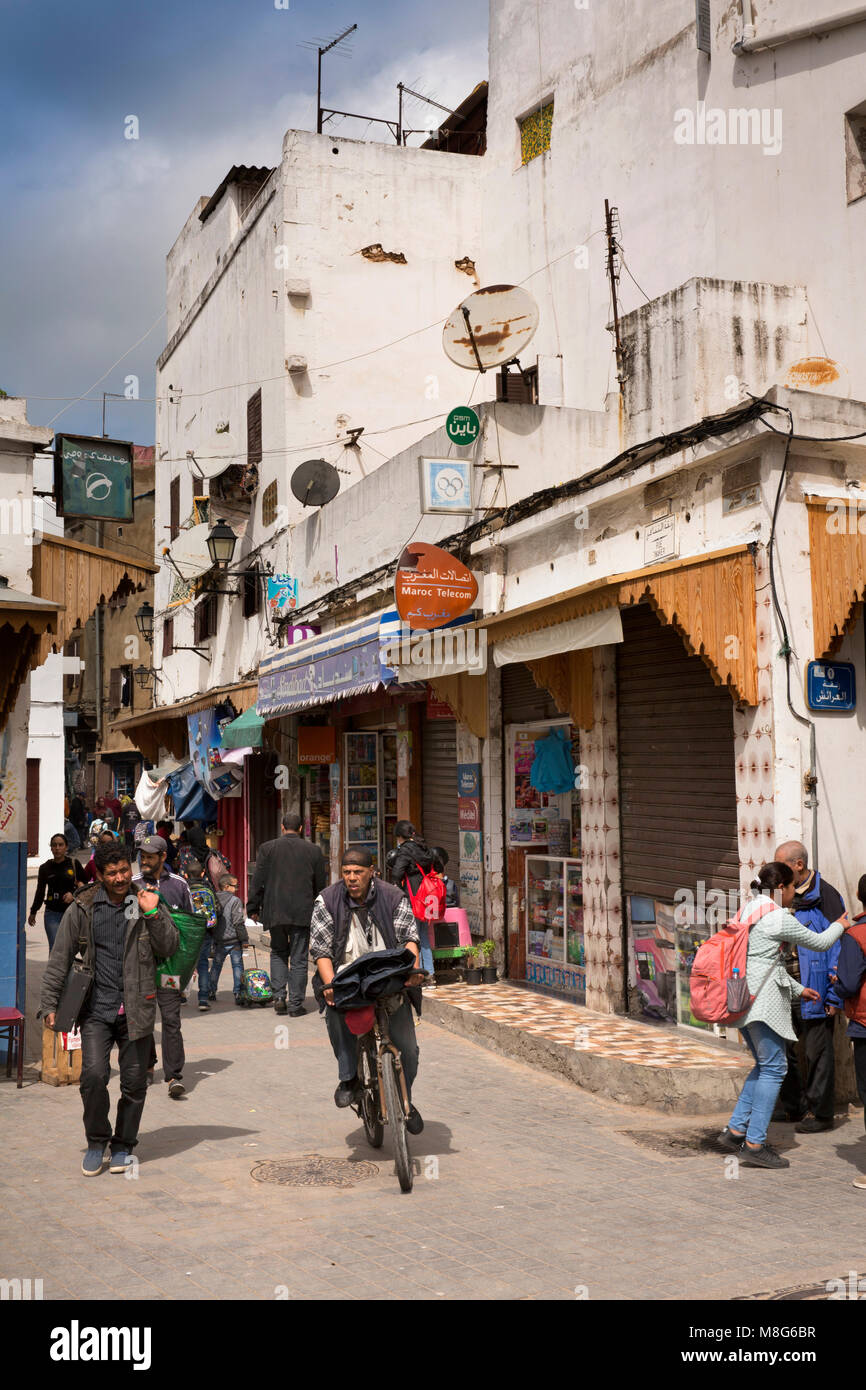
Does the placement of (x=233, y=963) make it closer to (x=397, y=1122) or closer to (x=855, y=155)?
(x=397, y=1122)

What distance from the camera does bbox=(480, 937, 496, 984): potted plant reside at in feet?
41.7

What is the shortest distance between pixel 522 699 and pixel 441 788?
94.0 inches

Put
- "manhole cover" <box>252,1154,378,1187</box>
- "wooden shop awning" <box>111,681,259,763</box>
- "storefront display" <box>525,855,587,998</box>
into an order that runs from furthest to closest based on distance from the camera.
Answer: "wooden shop awning" <box>111,681,259,763</box> < "storefront display" <box>525,855,587,998</box> < "manhole cover" <box>252,1154,378,1187</box>

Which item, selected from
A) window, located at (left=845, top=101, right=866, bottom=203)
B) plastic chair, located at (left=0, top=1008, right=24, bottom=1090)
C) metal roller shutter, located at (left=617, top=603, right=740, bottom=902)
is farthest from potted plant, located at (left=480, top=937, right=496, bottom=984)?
window, located at (left=845, top=101, right=866, bottom=203)

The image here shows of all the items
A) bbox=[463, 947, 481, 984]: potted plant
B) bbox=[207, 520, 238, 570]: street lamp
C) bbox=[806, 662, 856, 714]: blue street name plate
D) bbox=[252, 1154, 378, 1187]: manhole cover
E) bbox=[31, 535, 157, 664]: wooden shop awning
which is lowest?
bbox=[252, 1154, 378, 1187]: manhole cover

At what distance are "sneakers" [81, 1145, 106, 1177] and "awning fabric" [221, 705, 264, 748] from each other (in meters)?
11.4

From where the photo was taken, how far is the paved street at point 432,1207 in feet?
16.7

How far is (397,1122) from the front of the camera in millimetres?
6422

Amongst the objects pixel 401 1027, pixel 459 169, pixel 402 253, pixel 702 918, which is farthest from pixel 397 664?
pixel 459 169

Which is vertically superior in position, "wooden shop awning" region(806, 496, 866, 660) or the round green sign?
the round green sign

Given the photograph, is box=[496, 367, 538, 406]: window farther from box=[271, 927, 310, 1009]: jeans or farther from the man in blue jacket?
the man in blue jacket

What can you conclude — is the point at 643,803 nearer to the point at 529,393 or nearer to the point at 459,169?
the point at 529,393

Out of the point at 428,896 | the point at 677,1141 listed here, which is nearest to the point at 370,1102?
the point at 677,1141

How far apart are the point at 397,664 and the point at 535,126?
7950 millimetres
